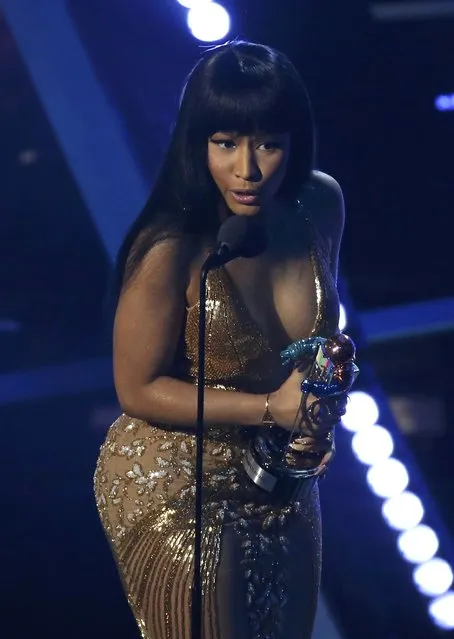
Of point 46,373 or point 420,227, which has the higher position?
point 420,227

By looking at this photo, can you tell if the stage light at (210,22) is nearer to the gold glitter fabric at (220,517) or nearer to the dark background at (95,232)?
the dark background at (95,232)

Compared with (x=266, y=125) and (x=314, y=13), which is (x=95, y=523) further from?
(x=266, y=125)

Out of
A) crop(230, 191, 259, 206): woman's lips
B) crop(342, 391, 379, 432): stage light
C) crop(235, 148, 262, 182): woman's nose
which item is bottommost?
crop(230, 191, 259, 206): woman's lips

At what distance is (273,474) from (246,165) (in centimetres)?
43

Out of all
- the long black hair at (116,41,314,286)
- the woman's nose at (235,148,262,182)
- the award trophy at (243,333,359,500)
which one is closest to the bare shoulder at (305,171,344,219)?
the long black hair at (116,41,314,286)

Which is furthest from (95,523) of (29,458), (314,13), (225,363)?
(225,363)

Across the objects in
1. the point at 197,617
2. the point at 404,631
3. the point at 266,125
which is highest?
the point at 266,125

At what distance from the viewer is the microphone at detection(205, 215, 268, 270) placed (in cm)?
157

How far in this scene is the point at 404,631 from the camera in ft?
10.7

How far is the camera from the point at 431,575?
10.6 feet

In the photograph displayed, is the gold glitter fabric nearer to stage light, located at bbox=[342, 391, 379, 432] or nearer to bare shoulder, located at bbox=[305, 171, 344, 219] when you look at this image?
bare shoulder, located at bbox=[305, 171, 344, 219]

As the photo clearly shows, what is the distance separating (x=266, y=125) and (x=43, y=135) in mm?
1595

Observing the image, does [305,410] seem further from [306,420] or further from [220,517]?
[220,517]

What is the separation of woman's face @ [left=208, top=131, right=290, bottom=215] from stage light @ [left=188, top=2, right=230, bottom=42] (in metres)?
1.32
